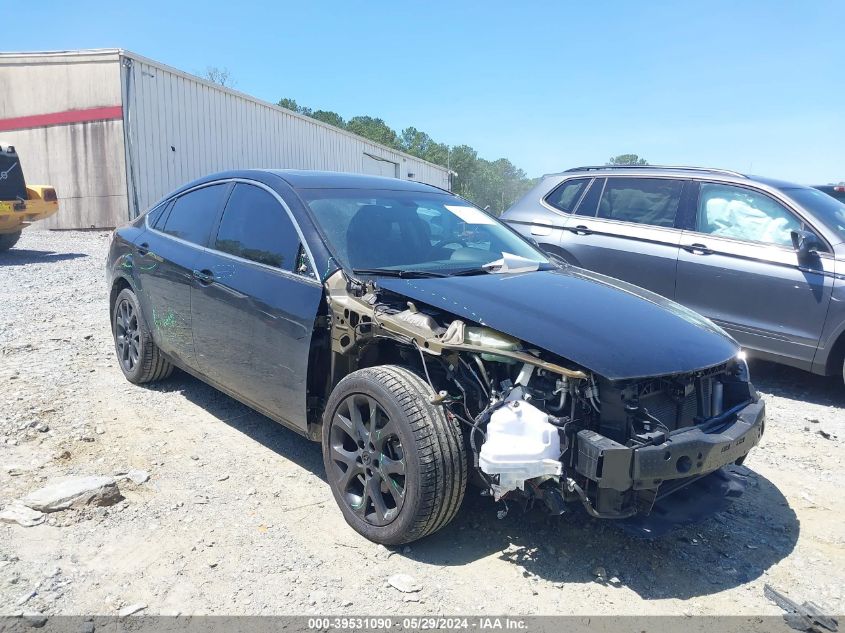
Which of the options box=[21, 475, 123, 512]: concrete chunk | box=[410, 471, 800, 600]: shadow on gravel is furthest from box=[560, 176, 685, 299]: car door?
box=[21, 475, 123, 512]: concrete chunk

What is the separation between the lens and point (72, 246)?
1480 cm

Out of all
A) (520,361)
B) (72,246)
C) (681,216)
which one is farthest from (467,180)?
(520,361)

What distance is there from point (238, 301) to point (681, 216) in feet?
13.7

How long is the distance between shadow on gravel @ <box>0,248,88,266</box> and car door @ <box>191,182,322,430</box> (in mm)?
9415

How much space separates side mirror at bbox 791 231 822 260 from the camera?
5.28m

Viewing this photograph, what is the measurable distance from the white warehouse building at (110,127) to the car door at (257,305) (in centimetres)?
1381

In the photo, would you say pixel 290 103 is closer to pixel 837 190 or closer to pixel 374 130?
pixel 374 130

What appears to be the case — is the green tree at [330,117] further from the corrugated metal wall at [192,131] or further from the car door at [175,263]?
the car door at [175,263]

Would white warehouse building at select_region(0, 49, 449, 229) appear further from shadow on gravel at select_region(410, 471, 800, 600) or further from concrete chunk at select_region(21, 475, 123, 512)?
shadow on gravel at select_region(410, 471, 800, 600)

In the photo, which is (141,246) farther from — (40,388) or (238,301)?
(238,301)

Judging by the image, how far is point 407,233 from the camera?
3971mm

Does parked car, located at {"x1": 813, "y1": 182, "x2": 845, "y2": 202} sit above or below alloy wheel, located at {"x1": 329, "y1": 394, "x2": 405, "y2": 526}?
above

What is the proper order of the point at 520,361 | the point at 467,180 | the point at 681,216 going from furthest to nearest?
the point at 467,180 < the point at 681,216 < the point at 520,361

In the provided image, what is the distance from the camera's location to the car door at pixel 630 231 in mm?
6117
